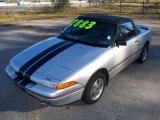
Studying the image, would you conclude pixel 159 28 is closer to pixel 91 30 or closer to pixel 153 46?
pixel 153 46

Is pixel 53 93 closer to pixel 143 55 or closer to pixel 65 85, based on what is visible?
pixel 65 85

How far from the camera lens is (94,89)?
415cm

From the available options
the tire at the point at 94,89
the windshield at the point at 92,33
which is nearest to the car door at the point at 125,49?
the windshield at the point at 92,33

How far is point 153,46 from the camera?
8211 millimetres

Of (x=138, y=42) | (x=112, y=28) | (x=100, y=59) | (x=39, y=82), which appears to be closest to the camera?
(x=39, y=82)

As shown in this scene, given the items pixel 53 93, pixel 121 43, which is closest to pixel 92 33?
pixel 121 43

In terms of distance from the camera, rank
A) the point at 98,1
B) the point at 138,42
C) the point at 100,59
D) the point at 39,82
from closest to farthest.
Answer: the point at 39,82 → the point at 100,59 → the point at 138,42 → the point at 98,1

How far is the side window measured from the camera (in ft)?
16.3

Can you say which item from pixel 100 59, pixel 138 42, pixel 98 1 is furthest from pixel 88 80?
pixel 98 1

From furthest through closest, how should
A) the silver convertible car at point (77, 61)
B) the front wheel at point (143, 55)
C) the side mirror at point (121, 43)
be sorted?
the front wheel at point (143, 55)
the side mirror at point (121, 43)
the silver convertible car at point (77, 61)

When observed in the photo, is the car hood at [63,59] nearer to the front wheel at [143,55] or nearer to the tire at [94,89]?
the tire at [94,89]

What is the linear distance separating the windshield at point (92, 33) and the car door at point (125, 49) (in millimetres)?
223

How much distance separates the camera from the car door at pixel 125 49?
15.4 ft

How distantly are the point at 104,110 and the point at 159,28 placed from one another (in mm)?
9021
